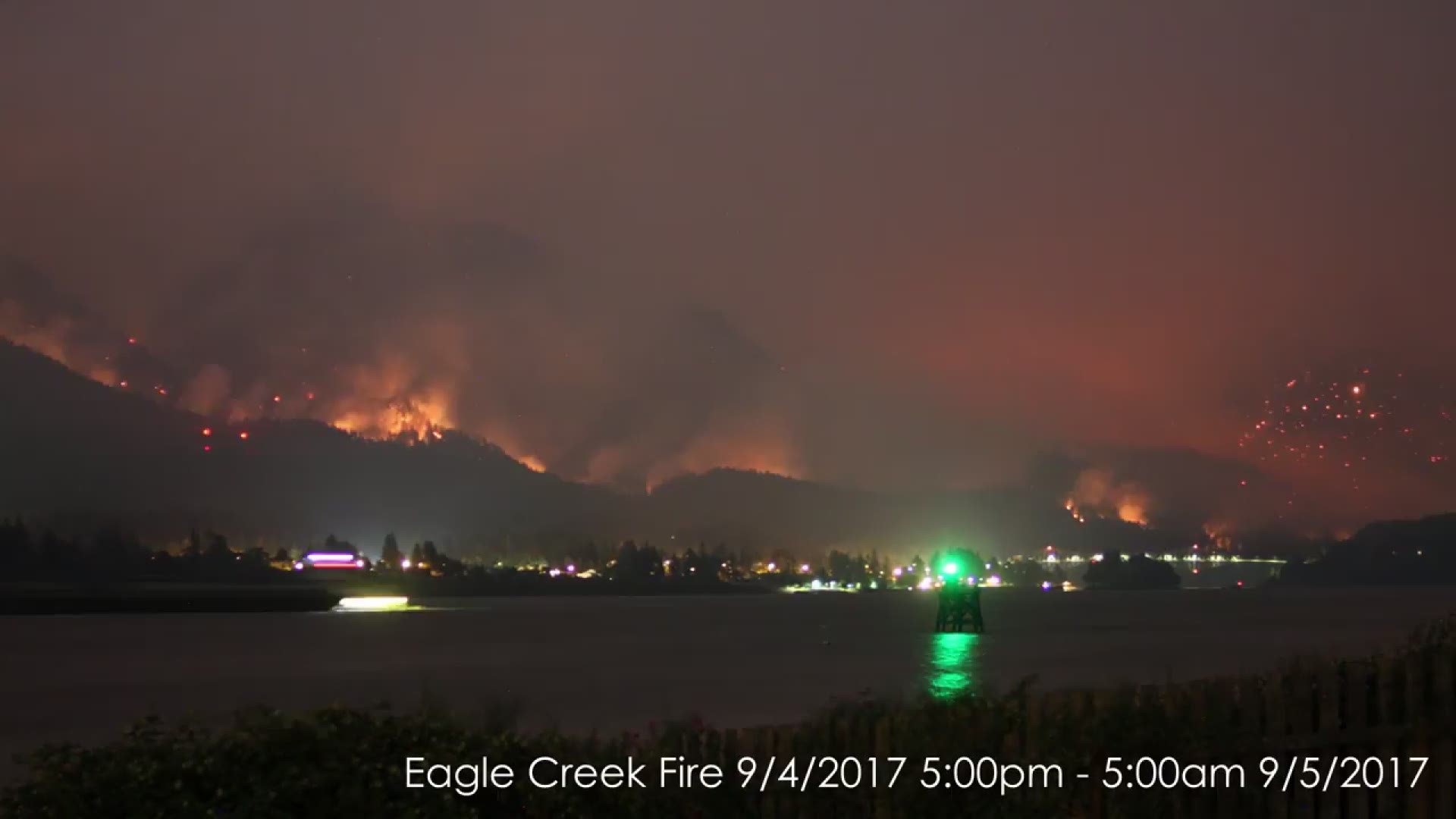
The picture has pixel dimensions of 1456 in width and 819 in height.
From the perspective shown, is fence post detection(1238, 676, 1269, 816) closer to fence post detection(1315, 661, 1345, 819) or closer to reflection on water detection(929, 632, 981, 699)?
fence post detection(1315, 661, 1345, 819)

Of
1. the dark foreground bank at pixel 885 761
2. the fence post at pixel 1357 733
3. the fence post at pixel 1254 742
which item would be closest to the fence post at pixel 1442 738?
the dark foreground bank at pixel 885 761

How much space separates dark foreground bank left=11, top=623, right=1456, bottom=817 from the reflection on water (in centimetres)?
1215

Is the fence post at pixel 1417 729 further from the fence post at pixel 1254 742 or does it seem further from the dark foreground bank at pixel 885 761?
the fence post at pixel 1254 742

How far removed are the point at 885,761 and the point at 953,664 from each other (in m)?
42.0

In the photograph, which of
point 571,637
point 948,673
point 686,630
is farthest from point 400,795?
point 686,630

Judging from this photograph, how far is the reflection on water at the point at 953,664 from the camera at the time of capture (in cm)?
3888

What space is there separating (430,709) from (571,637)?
75002 mm

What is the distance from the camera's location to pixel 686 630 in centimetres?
10050

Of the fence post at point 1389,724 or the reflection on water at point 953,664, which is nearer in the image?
the fence post at point 1389,724

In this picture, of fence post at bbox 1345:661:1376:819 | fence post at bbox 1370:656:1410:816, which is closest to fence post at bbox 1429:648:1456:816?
fence post at bbox 1370:656:1410:816

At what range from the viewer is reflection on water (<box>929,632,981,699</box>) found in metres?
38.9

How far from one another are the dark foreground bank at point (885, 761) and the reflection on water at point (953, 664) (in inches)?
478

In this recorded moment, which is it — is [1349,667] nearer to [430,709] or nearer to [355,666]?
[430,709]

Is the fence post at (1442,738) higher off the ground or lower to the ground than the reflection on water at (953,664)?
higher
